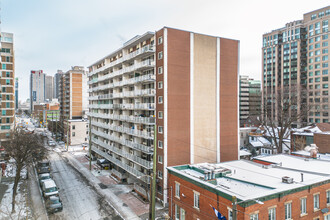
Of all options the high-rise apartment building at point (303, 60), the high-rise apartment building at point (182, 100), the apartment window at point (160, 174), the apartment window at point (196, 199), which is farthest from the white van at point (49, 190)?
the high-rise apartment building at point (303, 60)

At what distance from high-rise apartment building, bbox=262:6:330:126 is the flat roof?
173 ft

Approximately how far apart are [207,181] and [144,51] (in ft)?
65.6

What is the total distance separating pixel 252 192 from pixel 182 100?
49.7 ft

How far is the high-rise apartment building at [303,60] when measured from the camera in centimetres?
8094

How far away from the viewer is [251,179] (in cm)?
2012

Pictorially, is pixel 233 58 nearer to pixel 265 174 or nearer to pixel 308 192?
pixel 265 174

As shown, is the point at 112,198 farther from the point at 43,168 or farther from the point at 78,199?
the point at 43,168

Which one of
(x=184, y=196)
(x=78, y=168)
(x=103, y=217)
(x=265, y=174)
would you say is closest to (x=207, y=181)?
(x=184, y=196)

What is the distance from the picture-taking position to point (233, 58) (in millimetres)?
33688

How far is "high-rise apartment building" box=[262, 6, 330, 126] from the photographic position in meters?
80.9

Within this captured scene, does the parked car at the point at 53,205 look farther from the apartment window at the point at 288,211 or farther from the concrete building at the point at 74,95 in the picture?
the concrete building at the point at 74,95

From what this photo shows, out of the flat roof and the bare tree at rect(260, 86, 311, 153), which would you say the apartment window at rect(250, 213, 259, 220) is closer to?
the flat roof

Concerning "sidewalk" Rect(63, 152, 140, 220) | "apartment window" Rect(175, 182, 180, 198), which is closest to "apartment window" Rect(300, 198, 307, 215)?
"apartment window" Rect(175, 182, 180, 198)

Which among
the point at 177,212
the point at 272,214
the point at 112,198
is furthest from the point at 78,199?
the point at 272,214
